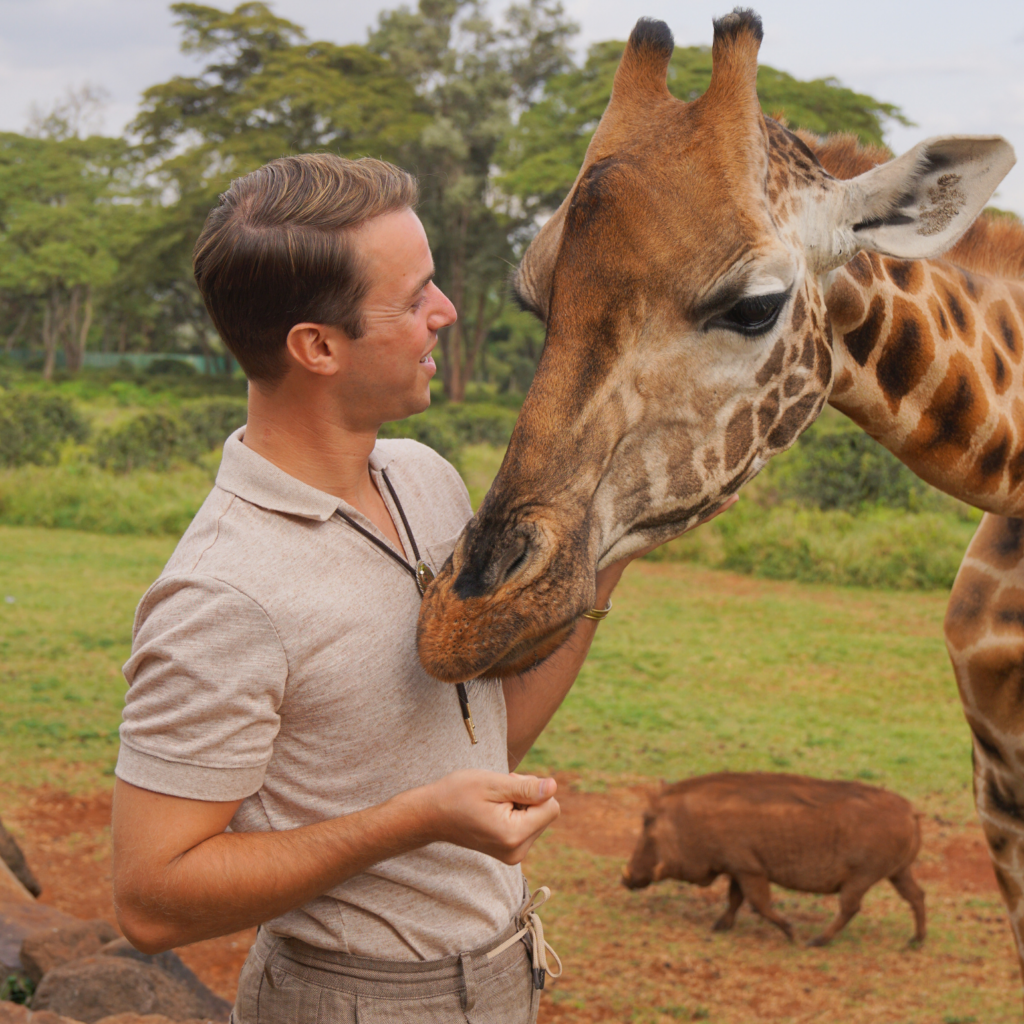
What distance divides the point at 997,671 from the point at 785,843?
8.23 feet

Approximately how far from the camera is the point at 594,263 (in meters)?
1.93

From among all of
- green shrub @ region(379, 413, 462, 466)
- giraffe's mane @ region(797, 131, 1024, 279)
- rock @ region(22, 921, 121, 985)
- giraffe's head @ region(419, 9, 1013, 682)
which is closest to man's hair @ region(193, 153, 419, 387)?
giraffe's head @ region(419, 9, 1013, 682)

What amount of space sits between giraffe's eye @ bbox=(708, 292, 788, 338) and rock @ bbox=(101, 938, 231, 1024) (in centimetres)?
331

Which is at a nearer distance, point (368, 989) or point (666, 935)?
point (368, 989)

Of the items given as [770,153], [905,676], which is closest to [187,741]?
[770,153]

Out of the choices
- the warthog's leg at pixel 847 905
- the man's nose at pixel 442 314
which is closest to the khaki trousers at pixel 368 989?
the man's nose at pixel 442 314

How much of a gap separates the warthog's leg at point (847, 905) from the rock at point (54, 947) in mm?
3224

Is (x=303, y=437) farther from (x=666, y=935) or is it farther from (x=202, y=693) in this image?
(x=666, y=935)

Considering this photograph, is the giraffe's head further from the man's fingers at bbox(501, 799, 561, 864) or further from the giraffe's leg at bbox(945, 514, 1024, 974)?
the giraffe's leg at bbox(945, 514, 1024, 974)

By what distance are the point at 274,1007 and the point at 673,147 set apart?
1697mm

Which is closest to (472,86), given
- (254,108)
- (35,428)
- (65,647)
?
(254,108)

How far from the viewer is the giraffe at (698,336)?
1.81 meters

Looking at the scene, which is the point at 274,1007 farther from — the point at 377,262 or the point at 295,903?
the point at 377,262

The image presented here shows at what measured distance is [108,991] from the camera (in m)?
3.72
